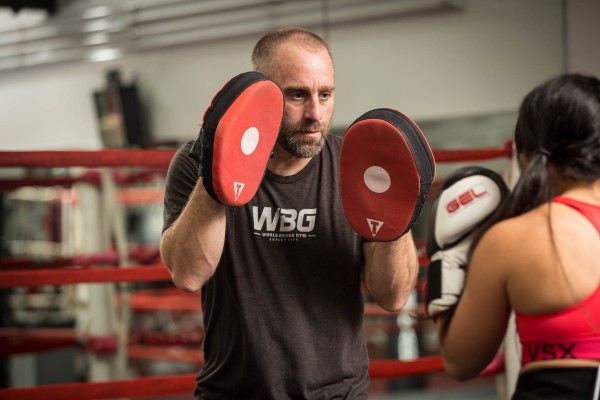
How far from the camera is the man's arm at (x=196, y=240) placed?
52.7 inches

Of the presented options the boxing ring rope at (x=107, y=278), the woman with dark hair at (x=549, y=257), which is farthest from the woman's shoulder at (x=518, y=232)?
the boxing ring rope at (x=107, y=278)

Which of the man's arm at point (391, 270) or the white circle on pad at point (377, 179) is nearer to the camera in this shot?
the white circle on pad at point (377, 179)

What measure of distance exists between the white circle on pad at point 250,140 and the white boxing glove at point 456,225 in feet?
1.48

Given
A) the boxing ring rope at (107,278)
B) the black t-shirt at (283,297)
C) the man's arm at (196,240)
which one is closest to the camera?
the man's arm at (196,240)

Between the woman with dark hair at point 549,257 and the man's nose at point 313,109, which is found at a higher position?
the man's nose at point 313,109

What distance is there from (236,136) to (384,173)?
0.29 metres

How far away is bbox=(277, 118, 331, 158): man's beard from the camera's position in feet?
4.86

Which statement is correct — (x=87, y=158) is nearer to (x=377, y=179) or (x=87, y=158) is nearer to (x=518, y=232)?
(x=377, y=179)

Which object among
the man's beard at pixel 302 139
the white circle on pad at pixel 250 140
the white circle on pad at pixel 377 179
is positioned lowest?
the white circle on pad at pixel 377 179

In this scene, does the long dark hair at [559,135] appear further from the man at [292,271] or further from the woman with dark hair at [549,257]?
the man at [292,271]

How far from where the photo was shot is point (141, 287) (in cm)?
568

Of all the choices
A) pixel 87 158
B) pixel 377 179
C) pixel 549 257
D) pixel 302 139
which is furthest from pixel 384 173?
pixel 87 158

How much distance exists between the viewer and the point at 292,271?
1.49 meters

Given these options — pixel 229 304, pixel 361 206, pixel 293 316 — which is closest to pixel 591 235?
pixel 361 206
